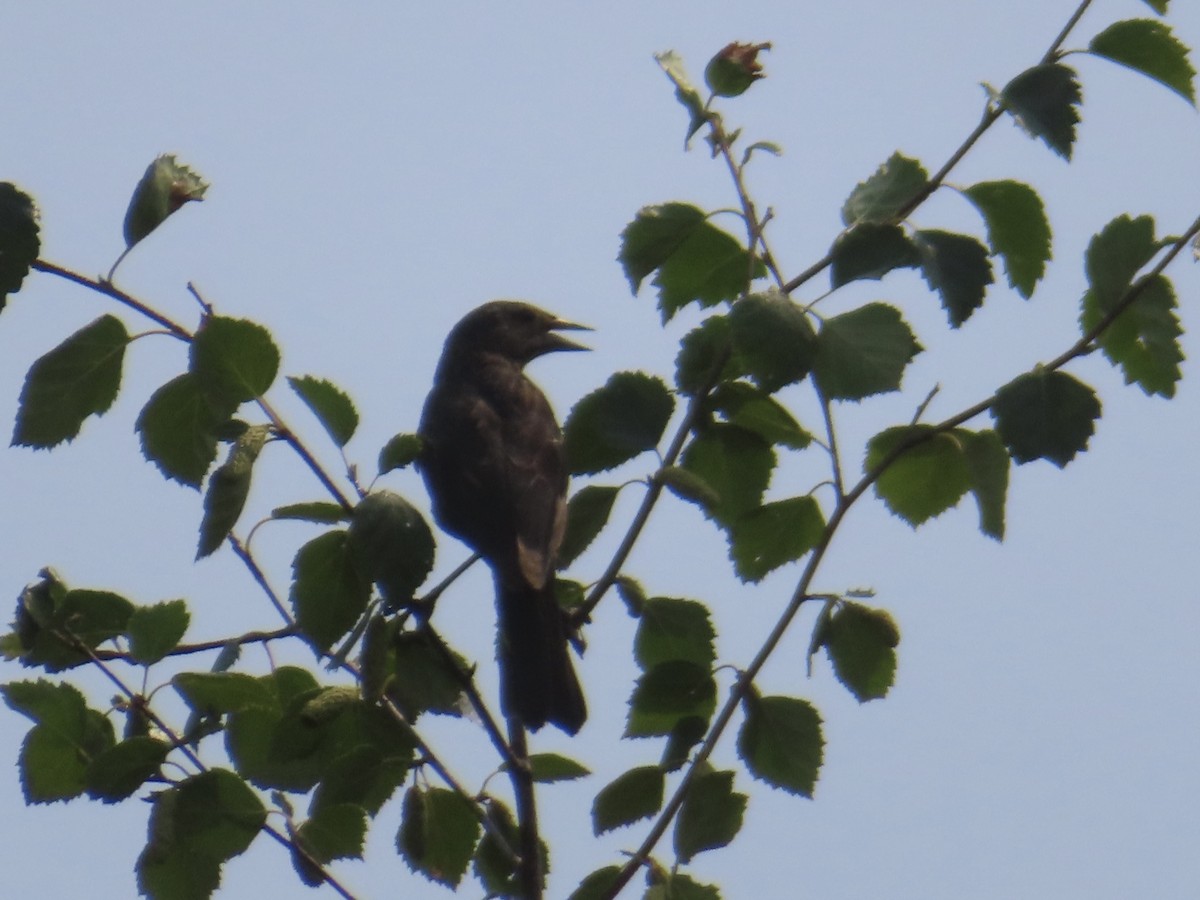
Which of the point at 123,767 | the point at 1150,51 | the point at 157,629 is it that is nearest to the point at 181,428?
the point at 157,629

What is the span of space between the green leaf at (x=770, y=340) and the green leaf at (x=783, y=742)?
2.09 feet

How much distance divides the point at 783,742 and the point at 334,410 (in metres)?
1.01

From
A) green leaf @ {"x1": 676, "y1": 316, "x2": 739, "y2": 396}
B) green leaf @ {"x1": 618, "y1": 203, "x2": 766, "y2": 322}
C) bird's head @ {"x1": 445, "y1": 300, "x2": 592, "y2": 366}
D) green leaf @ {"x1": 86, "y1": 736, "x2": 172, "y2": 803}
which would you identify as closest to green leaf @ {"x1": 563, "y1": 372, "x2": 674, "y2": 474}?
green leaf @ {"x1": 676, "y1": 316, "x2": 739, "y2": 396}

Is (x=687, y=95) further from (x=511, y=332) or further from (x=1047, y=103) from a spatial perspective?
(x=511, y=332)

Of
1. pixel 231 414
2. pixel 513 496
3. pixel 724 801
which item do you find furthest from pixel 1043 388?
pixel 513 496

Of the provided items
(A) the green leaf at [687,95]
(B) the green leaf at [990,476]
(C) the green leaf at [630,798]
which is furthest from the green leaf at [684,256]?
(C) the green leaf at [630,798]

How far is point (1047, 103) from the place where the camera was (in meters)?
2.48

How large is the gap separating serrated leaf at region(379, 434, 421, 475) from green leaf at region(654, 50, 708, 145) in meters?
0.83

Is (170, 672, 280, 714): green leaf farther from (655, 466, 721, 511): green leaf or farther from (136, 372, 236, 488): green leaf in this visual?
(655, 466, 721, 511): green leaf

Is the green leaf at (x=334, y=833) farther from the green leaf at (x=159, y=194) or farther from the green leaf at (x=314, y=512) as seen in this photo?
the green leaf at (x=159, y=194)

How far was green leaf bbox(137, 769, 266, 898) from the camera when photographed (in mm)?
2424

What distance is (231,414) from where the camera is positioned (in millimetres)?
2506

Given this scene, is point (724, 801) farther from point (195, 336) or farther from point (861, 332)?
point (195, 336)

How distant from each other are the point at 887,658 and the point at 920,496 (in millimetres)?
322
